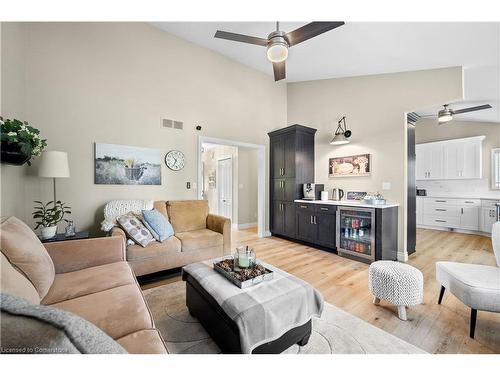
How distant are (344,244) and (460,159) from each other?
4373mm

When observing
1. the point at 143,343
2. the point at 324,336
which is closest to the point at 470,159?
the point at 324,336

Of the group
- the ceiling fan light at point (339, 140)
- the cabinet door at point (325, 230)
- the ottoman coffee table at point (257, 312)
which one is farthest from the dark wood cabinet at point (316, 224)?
the ottoman coffee table at point (257, 312)

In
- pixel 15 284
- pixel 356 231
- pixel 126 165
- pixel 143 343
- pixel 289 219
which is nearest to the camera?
pixel 143 343

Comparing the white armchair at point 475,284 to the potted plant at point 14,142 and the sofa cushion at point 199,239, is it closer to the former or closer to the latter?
the sofa cushion at point 199,239

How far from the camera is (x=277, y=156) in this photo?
15.3 feet

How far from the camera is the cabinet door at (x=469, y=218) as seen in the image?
4836 millimetres

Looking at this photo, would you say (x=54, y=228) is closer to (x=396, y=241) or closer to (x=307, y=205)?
(x=307, y=205)

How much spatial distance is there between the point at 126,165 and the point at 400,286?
144 inches

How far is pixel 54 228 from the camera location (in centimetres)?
228

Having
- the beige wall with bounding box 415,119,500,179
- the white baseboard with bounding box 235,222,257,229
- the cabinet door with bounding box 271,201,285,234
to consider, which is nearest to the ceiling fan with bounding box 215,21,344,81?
the cabinet door with bounding box 271,201,285,234

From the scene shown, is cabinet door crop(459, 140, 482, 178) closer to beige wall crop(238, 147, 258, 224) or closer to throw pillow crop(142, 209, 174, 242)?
beige wall crop(238, 147, 258, 224)

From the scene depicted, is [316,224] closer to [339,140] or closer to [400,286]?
[339,140]
